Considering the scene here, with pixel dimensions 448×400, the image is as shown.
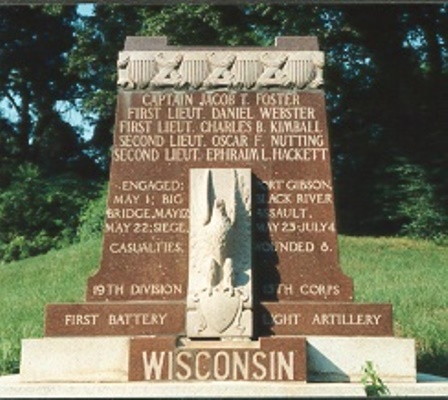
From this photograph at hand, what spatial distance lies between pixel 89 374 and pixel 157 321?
2.39 feet

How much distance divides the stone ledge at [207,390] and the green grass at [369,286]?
2.09 metres

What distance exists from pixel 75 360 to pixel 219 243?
1.52m

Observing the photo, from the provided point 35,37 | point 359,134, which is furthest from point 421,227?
point 35,37

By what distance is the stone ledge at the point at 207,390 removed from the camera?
276 inches

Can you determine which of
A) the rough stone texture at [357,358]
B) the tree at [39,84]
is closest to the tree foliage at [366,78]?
the tree at [39,84]

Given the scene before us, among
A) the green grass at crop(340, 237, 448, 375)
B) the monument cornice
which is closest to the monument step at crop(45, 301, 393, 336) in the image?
the green grass at crop(340, 237, 448, 375)

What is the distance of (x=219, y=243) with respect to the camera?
7734 millimetres

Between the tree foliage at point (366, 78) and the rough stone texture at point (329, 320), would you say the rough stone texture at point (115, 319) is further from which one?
the tree foliage at point (366, 78)

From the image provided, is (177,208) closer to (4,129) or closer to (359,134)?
(359,134)

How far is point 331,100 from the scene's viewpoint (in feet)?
84.8

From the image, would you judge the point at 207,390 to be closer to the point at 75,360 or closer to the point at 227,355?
the point at 227,355

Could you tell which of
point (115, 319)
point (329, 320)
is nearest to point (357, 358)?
point (329, 320)

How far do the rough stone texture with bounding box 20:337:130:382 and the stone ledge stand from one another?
13 cm

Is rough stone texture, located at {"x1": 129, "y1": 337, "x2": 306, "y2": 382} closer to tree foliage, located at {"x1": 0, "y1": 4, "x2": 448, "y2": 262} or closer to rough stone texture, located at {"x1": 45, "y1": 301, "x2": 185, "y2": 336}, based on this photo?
rough stone texture, located at {"x1": 45, "y1": 301, "x2": 185, "y2": 336}
